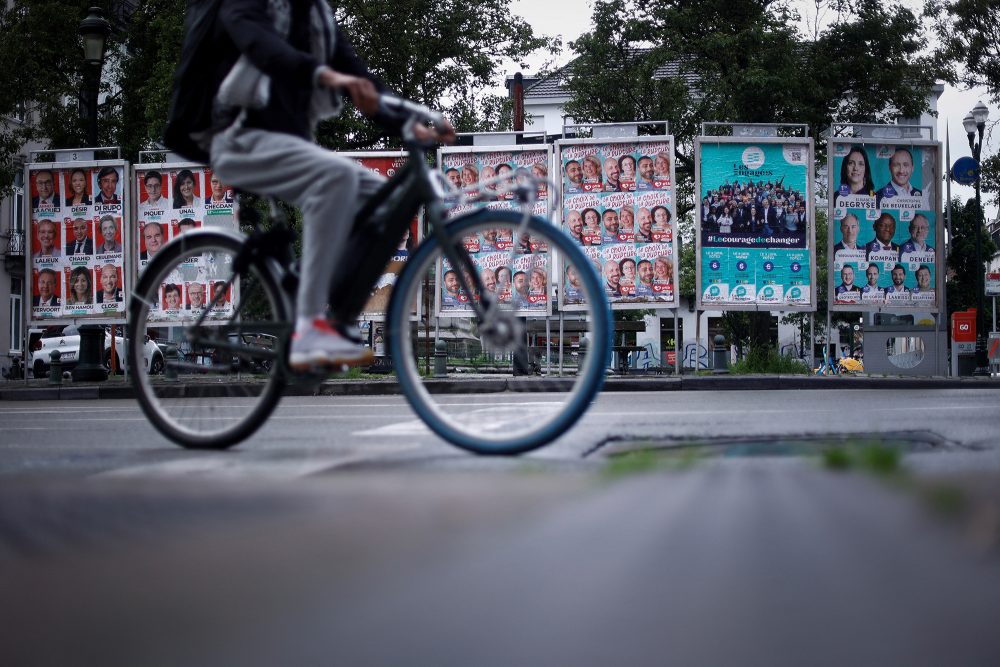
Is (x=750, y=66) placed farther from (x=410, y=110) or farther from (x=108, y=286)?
(x=410, y=110)

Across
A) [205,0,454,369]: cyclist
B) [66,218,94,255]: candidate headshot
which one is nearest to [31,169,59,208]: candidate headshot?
[66,218,94,255]: candidate headshot

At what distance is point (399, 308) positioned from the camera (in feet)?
8.45

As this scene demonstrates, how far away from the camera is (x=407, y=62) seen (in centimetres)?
2098

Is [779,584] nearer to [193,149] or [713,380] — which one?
[193,149]

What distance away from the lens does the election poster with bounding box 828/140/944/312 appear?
1385 cm

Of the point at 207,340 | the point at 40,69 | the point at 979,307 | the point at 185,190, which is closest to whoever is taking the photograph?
the point at 207,340

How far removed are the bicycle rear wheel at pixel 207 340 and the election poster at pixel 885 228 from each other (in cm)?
1208

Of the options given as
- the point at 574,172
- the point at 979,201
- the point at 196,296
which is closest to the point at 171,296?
the point at 196,296

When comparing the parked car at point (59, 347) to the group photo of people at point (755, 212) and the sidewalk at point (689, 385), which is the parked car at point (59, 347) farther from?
the group photo of people at point (755, 212)

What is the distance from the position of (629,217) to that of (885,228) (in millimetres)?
3604

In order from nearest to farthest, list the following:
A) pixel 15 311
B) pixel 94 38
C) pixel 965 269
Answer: pixel 94 38
pixel 965 269
pixel 15 311

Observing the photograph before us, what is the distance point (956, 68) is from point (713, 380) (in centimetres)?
1302

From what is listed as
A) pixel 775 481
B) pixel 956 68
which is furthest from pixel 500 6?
pixel 775 481

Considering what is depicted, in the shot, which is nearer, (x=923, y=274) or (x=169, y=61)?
(x=923, y=274)
